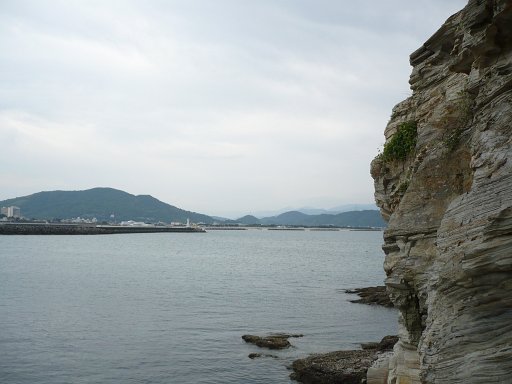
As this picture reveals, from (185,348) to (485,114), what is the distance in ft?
84.4

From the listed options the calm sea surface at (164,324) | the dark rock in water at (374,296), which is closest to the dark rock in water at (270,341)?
the calm sea surface at (164,324)

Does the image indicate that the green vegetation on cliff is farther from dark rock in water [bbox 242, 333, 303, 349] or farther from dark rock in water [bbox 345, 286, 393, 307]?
dark rock in water [bbox 345, 286, 393, 307]

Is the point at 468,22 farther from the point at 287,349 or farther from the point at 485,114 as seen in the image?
the point at 287,349

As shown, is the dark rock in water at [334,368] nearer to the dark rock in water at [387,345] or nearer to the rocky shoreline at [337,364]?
the rocky shoreline at [337,364]

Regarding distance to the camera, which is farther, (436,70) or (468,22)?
(436,70)

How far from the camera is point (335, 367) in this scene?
88.0ft

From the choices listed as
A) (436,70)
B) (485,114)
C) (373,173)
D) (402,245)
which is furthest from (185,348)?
(485,114)

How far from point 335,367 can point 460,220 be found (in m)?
17.2

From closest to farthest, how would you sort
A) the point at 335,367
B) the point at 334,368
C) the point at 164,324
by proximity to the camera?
the point at 334,368 → the point at 335,367 → the point at 164,324

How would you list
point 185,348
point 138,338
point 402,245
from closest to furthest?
point 402,245
point 185,348
point 138,338

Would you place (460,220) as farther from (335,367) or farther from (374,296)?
(374,296)

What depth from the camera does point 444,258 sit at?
12.1m

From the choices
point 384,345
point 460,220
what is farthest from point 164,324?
point 460,220

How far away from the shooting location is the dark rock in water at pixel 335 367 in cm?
2525
